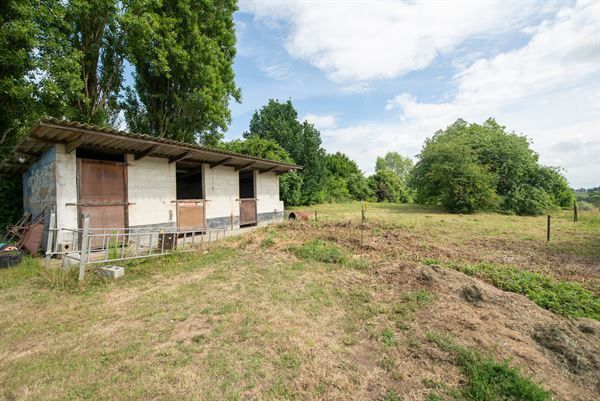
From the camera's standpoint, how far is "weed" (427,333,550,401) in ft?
6.77

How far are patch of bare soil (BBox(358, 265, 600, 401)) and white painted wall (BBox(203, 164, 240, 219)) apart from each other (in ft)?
27.0

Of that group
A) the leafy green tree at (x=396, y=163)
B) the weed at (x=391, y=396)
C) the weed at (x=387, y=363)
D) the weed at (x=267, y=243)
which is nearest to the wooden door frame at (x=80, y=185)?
the weed at (x=267, y=243)

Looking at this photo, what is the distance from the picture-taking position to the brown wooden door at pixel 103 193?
6984 mm

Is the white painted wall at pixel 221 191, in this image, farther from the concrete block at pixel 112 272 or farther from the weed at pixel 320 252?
the concrete block at pixel 112 272

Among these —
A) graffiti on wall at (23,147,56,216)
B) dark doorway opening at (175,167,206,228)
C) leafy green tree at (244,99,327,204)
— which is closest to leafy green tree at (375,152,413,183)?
leafy green tree at (244,99,327,204)

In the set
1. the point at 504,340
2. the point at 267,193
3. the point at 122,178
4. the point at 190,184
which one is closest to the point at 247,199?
the point at 267,193

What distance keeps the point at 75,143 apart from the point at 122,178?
159 cm

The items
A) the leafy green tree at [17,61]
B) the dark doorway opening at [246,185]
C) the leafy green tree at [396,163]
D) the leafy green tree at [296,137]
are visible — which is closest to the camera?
the leafy green tree at [17,61]

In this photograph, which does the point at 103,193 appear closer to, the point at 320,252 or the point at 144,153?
the point at 144,153

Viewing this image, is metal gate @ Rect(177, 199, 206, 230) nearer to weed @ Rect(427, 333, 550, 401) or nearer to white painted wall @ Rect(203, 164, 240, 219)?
white painted wall @ Rect(203, 164, 240, 219)

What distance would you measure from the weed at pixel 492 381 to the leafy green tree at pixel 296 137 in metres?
23.9

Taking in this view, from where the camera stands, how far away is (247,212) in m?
12.1

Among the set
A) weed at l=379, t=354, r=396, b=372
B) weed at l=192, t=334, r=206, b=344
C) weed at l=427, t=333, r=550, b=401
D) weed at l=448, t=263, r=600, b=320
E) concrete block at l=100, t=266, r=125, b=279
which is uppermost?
concrete block at l=100, t=266, r=125, b=279

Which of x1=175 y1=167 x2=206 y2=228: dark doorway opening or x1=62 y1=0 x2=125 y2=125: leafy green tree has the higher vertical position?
x1=62 y1=0 x2=125 y2=125: leafy green tree
